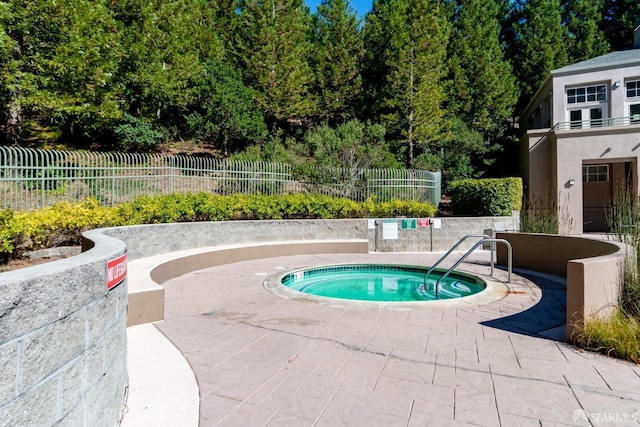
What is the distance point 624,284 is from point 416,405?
3.08 meters

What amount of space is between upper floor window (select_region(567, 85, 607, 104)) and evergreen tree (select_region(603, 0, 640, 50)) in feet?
55.7

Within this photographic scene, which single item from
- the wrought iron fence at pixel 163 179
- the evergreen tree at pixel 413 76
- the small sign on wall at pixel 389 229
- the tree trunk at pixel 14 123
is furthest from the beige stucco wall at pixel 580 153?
the tree trunk at pixel 14 123

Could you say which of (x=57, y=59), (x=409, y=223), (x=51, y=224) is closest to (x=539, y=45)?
(x=409, y=223)

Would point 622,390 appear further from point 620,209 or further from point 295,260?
point 295,260

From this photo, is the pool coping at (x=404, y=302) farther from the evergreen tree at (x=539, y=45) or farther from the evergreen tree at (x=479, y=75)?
the evergreen tree at (x=539, y=45)

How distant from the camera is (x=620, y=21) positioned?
29.9 m

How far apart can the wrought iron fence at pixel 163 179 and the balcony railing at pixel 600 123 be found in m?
6.96

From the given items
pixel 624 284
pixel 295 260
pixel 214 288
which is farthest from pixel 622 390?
pixel 295 260

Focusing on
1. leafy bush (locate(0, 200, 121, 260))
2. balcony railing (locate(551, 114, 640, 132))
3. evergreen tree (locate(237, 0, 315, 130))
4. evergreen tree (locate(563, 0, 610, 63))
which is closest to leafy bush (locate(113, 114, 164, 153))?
evergreen tree (locate(237, 0, 315, 130))

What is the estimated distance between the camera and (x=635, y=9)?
29.0m

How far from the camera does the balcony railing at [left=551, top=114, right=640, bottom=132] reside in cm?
1554

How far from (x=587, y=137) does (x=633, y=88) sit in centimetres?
342

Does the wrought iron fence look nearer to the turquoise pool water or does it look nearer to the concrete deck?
the turquoise pool water

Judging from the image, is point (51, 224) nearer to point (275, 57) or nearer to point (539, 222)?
point (539, 222)
